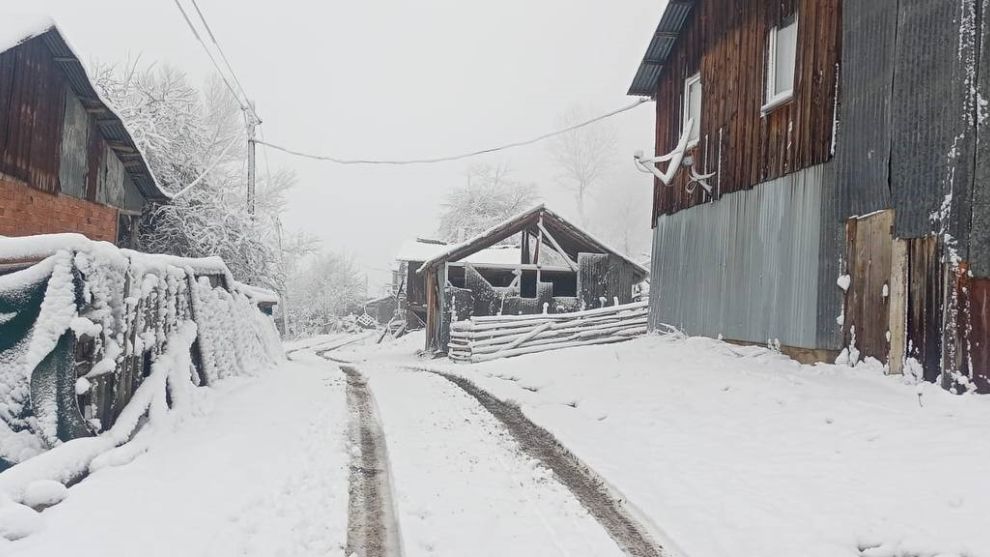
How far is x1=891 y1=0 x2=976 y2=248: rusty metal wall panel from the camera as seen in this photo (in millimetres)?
5762

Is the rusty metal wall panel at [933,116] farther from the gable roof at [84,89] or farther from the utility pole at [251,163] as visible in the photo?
the utility pole at [251,163]

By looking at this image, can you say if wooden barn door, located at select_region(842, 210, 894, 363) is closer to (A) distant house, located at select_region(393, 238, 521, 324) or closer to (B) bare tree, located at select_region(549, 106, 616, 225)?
(A) distant house, located at select_region(393, 238, 521, 324)

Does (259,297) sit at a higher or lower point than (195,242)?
lower

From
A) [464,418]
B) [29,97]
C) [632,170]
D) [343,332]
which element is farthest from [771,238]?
[632,170]

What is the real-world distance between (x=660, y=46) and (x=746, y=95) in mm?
3781

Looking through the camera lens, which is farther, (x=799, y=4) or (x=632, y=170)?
(x=632, y=170)

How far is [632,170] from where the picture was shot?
220 feet

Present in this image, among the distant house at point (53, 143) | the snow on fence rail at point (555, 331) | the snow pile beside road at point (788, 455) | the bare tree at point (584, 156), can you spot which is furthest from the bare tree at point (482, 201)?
the snow pile beside road at point (788, 455)

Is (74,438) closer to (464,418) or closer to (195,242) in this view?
(464,418)

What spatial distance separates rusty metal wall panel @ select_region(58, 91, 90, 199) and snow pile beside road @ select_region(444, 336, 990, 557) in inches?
414

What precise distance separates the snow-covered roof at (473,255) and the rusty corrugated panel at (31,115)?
16261 mm

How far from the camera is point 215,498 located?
3.84 meters

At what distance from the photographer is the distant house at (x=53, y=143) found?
993 cm

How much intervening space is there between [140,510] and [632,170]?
67719mm
